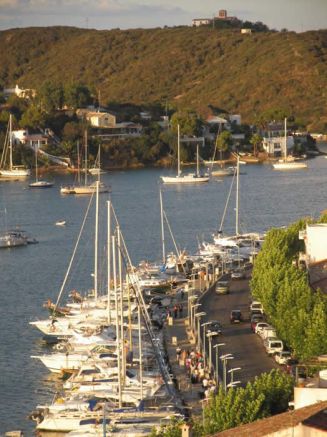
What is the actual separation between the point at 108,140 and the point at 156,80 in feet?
134

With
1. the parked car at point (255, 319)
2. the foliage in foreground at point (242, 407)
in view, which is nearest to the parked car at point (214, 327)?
the parked car at point (255, 319)

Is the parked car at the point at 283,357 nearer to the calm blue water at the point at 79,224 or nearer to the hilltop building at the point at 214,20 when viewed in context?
the calm blue water at the point at 79,224

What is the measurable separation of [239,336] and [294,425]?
957 centimetres

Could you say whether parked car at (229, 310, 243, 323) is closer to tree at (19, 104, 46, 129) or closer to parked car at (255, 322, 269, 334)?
parked car at (255, 322, 269, 334)

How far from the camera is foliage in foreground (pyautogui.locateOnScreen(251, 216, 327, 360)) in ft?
56.3

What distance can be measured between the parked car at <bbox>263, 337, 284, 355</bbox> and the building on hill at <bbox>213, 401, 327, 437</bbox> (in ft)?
22.3

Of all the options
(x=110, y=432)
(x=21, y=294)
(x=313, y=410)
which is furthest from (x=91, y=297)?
(x=313, y=410)

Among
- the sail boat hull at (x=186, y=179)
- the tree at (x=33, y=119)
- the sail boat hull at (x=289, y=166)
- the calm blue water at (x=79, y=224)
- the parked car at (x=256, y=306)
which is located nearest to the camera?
the calm blue water at (x=79, y=224)

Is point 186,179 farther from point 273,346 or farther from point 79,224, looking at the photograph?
point 273,346

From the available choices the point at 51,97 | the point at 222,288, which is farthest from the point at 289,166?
the point at 222,288

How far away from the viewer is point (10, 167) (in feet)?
210

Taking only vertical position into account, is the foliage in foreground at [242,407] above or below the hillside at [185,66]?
below

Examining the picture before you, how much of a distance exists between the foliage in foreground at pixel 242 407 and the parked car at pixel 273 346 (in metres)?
3.96

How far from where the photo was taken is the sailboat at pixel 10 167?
62.7 metres
